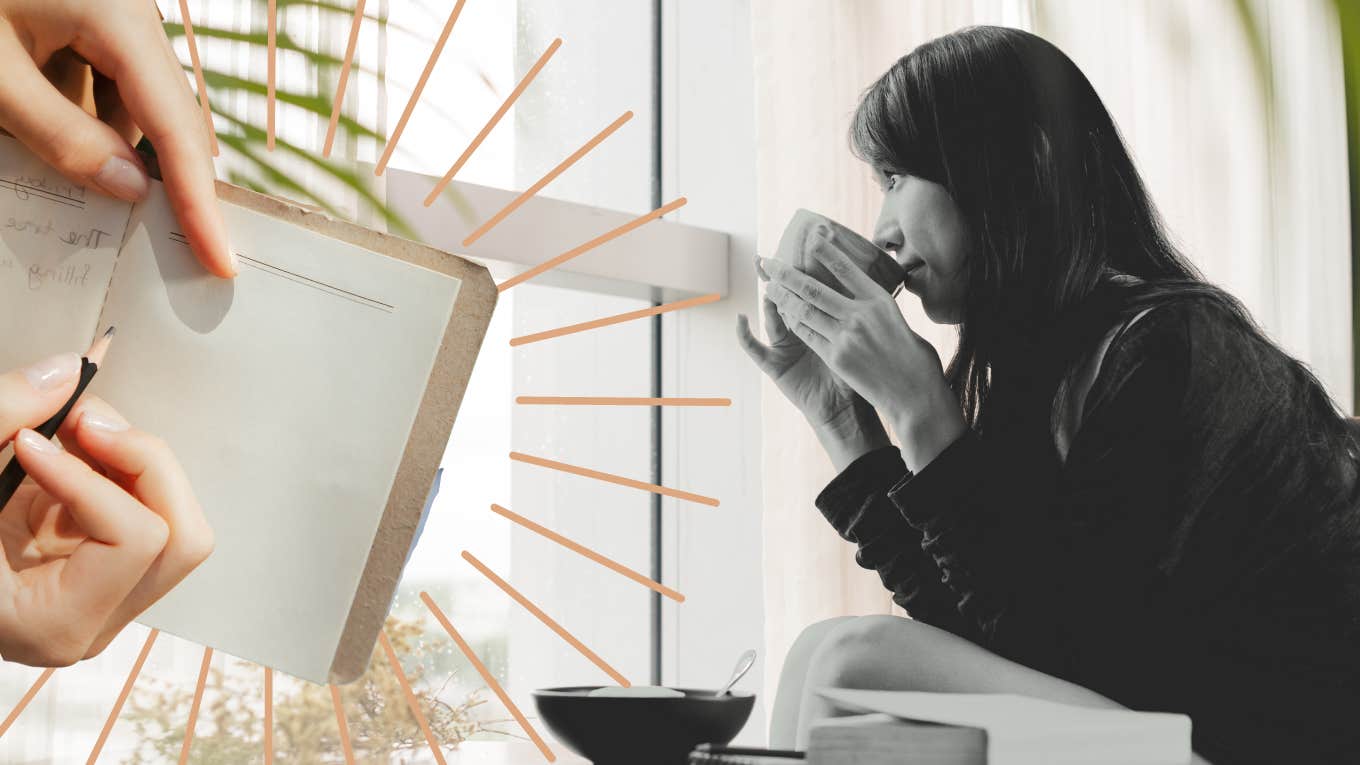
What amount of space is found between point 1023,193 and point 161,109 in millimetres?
734

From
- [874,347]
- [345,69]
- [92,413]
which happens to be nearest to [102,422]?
[92,413]

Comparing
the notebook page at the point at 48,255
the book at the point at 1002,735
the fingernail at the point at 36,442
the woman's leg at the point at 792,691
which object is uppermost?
the notebook page at the point at 48,255

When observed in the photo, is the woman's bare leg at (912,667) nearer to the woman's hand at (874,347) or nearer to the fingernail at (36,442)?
the woman's hand at (874,347)

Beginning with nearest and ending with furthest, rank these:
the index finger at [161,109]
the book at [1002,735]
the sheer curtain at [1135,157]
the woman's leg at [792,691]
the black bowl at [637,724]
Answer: the book at [1002,735] → the index finger at [161,109] → the black bowl at [637,724] → the woman's leg at [792,691] → the sheer curtain at [1135,157]

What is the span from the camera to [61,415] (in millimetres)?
500

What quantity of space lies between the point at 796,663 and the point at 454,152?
3.22ft

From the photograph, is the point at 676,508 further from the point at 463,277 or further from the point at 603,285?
the point at 463,277

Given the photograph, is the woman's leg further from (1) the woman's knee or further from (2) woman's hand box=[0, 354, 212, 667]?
(2) woman's hand box=[0, 354, 212, 667]

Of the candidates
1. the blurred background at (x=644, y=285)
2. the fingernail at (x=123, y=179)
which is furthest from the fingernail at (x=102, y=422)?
the blurred background at (x=644, y=285)

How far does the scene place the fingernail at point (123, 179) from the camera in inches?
21.7

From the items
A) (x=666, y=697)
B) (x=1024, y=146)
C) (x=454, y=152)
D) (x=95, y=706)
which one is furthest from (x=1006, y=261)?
(x=95, y=706)

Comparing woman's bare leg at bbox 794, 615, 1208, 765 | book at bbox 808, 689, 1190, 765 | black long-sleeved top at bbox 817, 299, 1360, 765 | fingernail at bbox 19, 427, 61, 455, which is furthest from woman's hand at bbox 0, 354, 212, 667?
black long-sleeved top at bbox 817, 299, 1360, 765

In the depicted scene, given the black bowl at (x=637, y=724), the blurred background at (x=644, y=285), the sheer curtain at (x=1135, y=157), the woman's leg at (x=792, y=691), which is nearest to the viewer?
the black bowl at (x=637, y=724)

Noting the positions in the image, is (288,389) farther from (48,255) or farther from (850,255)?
(850,255)
